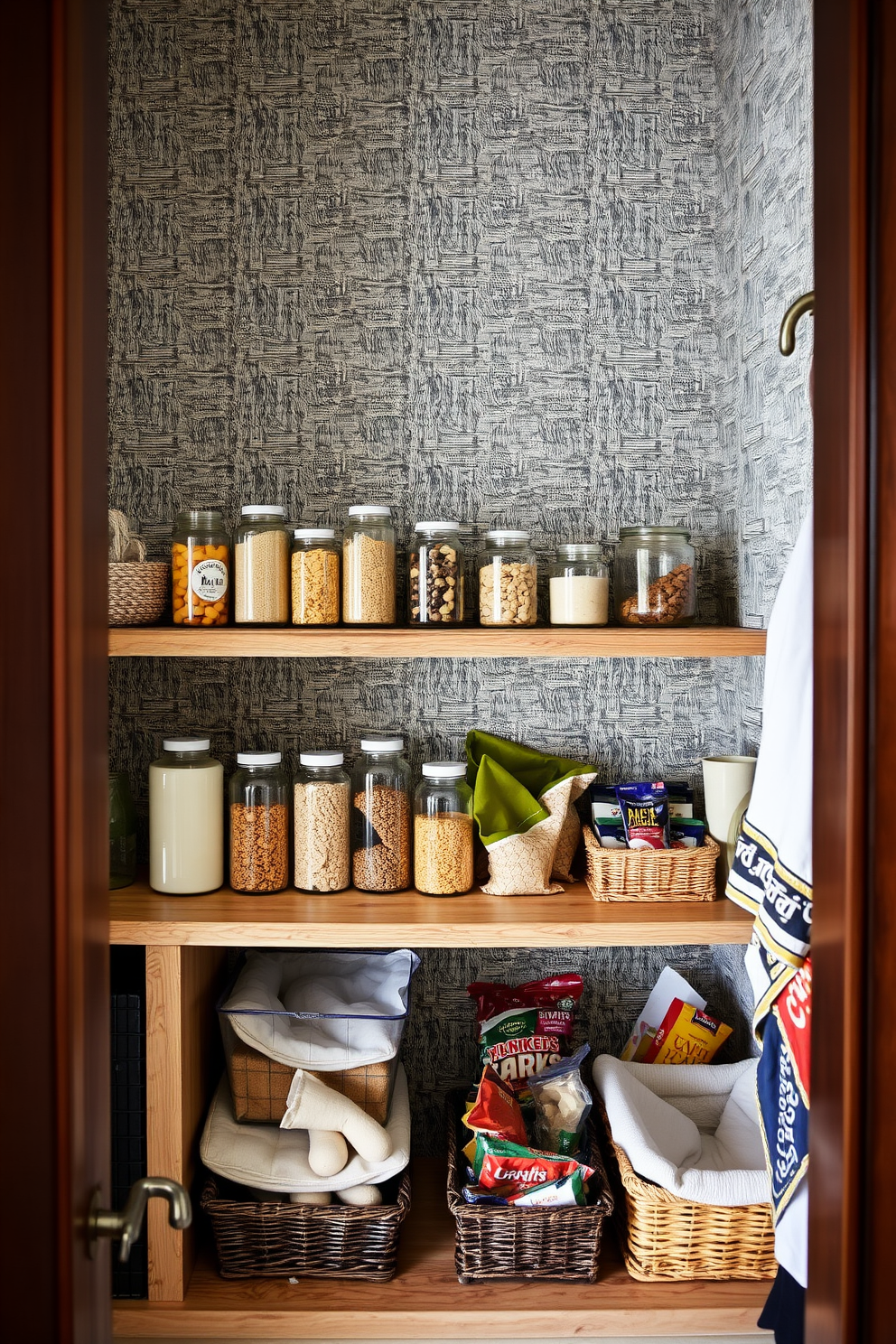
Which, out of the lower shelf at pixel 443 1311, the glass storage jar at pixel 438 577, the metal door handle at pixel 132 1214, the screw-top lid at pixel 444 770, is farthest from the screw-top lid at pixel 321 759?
the metal door handle at pixel 132 1214

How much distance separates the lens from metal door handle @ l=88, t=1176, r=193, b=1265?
69 centimetres

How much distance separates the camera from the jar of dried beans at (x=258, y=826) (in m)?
1.79

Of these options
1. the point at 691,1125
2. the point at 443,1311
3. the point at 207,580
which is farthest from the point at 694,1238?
the point at 207,580

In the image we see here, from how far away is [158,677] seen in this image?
2012 millimetres

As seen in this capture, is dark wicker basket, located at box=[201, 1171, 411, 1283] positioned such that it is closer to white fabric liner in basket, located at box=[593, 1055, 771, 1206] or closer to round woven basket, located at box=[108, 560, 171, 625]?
A: white fabric liner in basket, located at box=[593, 1055, 771, 1206]

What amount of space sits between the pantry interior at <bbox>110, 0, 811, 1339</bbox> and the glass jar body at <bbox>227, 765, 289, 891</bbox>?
0.68ft

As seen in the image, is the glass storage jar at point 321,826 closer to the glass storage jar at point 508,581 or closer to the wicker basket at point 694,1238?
the glass storage jar at point 508,581

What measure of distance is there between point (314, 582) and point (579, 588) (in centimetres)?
46

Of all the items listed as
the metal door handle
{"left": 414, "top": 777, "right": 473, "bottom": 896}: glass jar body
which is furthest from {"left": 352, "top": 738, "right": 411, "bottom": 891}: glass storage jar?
the metal door handle

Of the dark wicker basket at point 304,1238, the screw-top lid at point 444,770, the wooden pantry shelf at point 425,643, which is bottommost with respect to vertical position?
the dark wicker basket at point 304,1238

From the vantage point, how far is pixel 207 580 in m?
1.78

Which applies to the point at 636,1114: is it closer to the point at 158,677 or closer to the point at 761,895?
the point at 761,895

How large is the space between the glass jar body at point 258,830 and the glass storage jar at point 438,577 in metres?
0.38
